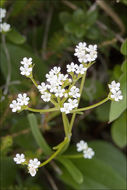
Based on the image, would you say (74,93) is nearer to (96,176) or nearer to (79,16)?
(96,176)

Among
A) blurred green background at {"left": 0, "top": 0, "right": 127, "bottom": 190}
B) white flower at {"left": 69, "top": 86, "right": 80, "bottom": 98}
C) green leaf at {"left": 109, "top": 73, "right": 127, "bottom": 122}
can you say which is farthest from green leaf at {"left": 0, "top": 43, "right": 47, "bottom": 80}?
white flower at {"left": 69, "top": 86, "right": 80, "bottom": 98}

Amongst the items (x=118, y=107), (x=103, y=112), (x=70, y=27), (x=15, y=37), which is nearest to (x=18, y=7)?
(x=15, y=37)

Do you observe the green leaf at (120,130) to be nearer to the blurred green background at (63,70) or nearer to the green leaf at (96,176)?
the blurred green background at (63,70)

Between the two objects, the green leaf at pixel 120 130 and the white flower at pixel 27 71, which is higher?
the green leaf at pixel 120 130

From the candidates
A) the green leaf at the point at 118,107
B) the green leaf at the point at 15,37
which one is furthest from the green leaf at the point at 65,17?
the green leaf at the point at 118,107

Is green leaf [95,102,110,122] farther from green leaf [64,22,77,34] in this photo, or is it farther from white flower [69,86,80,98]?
white flower [69,86,80,98]

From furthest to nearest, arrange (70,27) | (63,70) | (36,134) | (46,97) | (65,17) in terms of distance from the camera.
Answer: (63,70) → (65,17) → (70,27) → (36,134) → (46,97)

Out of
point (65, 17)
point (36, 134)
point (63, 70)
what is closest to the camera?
point (36, 134)

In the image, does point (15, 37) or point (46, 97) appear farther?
point (15, 37)

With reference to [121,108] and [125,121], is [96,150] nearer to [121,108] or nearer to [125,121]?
[125,121]
